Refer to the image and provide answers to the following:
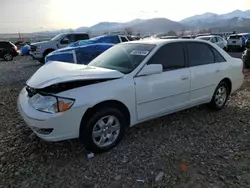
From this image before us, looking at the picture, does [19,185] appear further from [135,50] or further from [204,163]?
[135,50]

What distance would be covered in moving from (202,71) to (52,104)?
279 centimetres

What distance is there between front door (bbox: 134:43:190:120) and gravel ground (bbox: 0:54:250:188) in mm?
463

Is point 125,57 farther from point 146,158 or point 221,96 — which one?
point 221,96

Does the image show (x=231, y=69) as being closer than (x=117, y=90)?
No

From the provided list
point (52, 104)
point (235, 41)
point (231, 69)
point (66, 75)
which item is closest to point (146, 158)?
point (52, 104)

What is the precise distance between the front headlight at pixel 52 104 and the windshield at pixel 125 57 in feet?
3.45

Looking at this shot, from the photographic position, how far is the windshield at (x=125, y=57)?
3.87 metres

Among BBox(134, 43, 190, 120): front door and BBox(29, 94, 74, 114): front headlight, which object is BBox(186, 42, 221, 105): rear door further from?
BBox(29, 94, 74, 114): front headlight

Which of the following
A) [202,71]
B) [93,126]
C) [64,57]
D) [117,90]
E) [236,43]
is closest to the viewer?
[93,126]

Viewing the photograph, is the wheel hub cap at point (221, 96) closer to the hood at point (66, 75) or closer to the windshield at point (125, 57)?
the windshield at point (125, 57)

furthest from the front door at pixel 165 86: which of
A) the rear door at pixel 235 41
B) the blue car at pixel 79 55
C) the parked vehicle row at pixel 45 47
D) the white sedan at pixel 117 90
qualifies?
the rear door at pixel 235 41

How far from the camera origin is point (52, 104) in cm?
315

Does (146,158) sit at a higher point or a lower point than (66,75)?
lower

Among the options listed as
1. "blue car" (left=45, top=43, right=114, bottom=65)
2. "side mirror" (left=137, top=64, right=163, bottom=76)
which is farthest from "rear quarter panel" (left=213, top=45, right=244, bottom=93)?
"blue car" (left=45, top=43, right=114, bottom=65)
